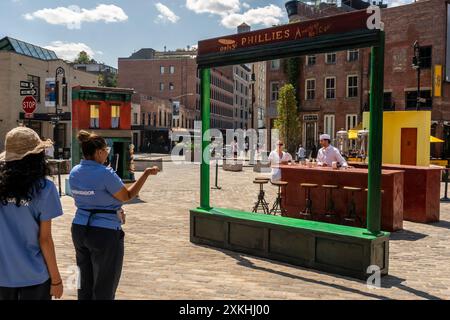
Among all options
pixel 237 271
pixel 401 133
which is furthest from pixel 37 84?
pixel 237 271

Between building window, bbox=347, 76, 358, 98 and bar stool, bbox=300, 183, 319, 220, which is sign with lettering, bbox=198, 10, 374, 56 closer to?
bar stool, bbox=300, 183, 319, 220

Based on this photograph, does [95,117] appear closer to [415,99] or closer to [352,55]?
[415,99]

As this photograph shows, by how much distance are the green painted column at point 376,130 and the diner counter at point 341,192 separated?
3.47 metres

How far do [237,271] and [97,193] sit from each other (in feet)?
10.2

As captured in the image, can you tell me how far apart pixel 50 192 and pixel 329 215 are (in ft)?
25.7

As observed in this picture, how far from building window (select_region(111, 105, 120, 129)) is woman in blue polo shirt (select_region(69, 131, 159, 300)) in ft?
39.6

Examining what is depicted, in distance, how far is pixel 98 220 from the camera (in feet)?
13.2

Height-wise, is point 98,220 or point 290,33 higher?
point 290,33

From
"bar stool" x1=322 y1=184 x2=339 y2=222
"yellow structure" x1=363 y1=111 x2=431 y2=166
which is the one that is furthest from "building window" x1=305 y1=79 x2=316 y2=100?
"bar stool" x1=322 y1=184 x2=339 y2=222

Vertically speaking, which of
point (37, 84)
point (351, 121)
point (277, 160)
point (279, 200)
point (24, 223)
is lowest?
point (279, 200)

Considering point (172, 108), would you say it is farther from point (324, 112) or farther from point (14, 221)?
point (14, 221)

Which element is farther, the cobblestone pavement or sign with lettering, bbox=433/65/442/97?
sign with lettering, bbox=433/65/442/97

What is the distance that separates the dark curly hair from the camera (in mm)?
2979
